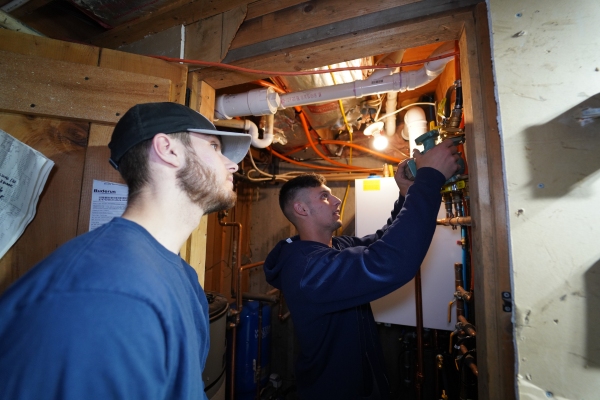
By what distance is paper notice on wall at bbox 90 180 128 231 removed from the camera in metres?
0.89

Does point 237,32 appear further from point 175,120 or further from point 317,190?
point 317,190

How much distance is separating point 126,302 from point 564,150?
0.92 m

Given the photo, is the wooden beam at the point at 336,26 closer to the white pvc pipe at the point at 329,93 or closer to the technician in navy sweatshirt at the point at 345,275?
the white pvc pipe at the point at 329,93

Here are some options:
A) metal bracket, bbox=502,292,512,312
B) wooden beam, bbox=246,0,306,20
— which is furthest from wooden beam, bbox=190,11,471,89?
metal bracket, bbox=502,292,512,312

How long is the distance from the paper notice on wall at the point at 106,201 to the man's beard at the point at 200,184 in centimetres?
44

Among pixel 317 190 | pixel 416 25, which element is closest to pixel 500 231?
pixel 416 25

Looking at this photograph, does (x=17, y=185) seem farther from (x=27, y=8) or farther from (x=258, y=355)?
(x=258, y=355)

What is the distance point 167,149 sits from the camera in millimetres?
644

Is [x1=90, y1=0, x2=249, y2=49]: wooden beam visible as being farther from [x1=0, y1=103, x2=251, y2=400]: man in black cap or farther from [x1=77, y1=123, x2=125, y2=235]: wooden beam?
[x1=0, y1=103, x2=251, y2=400]: man in black cap

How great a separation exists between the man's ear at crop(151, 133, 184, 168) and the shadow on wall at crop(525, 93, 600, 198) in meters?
0.84

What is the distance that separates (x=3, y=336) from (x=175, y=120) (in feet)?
1.68

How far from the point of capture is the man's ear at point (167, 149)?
2.07 ft

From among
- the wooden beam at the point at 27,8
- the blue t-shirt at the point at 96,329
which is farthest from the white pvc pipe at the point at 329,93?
the blue t-shirt at the point at 96,329

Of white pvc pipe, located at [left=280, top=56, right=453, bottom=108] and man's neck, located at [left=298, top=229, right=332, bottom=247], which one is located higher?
white pvc pipe, located at [left=280, top=56, right=453, bottom=108]
